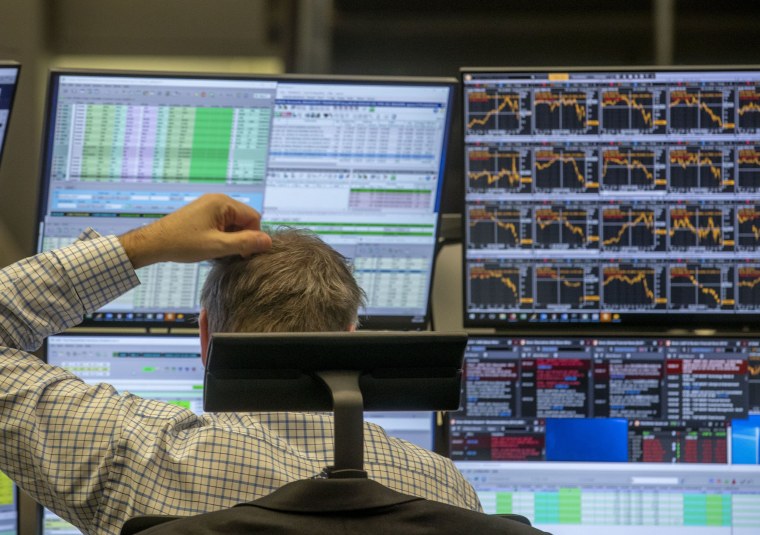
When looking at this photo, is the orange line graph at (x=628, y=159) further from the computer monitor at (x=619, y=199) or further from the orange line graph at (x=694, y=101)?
the orange line graph at (x=694, y=101)

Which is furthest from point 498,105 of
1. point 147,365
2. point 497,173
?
point 147,365

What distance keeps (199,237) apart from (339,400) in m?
0.58

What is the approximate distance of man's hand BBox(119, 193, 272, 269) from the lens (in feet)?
4.91

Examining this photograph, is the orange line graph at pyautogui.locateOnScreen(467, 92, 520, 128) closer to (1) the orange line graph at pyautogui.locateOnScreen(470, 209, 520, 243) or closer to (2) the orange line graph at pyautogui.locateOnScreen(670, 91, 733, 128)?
(1) the orange line graph at pyautogui.locateOnScreen(470, 209, 520, 243)

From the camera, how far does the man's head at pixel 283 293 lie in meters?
1.41

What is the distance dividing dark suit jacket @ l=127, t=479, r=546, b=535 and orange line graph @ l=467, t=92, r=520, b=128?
1488 mm

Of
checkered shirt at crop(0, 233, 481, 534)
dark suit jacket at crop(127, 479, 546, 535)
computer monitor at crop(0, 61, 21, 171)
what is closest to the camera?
dark suit jacket at crop(127, 479, 546, 535)

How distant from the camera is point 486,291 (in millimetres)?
2379

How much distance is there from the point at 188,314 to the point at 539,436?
90 centimetres

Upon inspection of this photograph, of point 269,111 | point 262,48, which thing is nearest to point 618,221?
point 269,111

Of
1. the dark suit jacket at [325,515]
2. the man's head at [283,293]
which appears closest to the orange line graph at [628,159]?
the man's head at [283,293]

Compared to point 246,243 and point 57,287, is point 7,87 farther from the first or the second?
A: point 246,243

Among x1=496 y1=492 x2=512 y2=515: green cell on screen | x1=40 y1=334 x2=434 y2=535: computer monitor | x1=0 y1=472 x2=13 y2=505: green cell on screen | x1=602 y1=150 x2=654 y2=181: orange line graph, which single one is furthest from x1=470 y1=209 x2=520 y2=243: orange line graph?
→ x1=0 y1=472 x2=13 y2=505: green cell on screen

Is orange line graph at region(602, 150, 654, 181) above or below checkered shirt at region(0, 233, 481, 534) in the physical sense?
above
